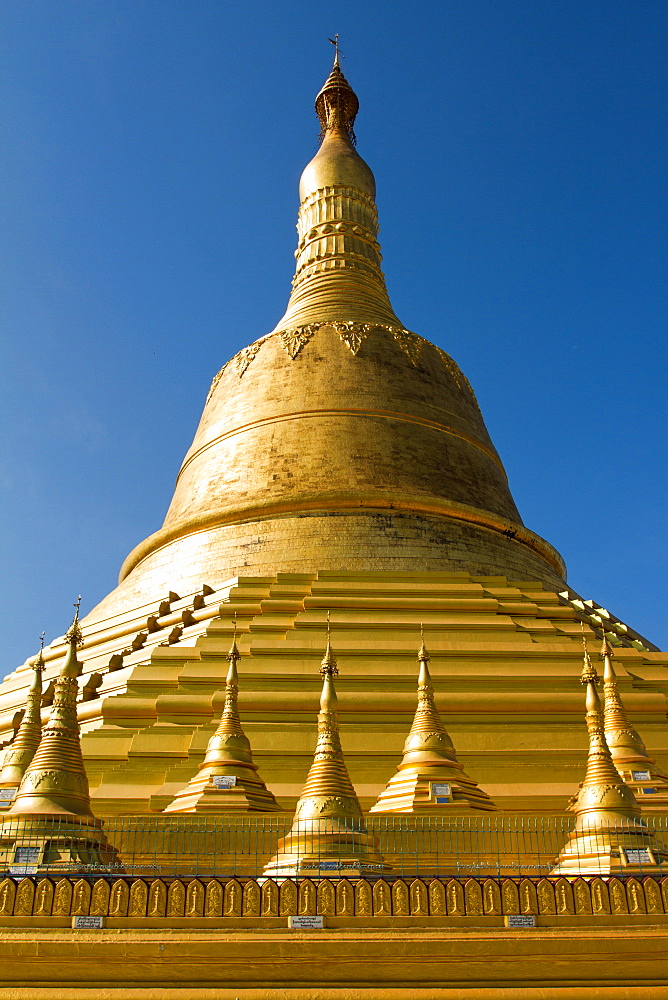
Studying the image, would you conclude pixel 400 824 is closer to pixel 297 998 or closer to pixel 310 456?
pixel 297 998

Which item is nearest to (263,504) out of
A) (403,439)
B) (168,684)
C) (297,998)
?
(403,439)

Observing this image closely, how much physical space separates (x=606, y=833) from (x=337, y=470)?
33.6 ft

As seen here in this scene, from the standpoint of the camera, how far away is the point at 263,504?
17.0 metres

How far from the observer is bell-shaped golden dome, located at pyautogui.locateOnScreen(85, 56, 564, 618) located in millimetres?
16594

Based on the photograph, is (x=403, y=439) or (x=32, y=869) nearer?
(x=32, y=869)

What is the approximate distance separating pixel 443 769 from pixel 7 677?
11.3 meters

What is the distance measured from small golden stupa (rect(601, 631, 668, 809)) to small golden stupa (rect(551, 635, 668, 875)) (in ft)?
3.47

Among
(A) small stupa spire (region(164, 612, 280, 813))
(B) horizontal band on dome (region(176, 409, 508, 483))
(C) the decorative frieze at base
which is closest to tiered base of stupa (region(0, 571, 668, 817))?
(A) small stupa spire (region(164, 612, 280, 813))

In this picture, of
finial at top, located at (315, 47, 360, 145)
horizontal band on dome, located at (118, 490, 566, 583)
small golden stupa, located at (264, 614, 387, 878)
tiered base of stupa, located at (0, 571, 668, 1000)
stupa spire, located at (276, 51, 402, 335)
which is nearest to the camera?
tiered base of stupa, located at (0, 571, 668, 1000)

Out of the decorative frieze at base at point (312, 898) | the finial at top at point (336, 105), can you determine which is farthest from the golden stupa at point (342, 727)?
the finial at top at point (336, 105)

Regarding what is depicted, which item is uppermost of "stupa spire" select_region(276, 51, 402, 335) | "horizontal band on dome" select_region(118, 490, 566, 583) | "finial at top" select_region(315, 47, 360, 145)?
"finial at top" select_region(315, 47, 360, 145)

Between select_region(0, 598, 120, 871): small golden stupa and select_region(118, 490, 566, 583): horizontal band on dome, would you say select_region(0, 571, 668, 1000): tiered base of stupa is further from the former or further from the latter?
select_region(118, 490, 566, 583): horizontal band on dome

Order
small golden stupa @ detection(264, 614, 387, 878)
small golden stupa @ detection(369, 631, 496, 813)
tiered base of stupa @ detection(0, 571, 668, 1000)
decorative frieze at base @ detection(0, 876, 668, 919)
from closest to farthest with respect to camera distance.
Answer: tiered base of stupa @ detection(0, 571, 668, 1000)
decorative frieze at base @ detection(0, 876, 668, 919)
small golden stupa @ detection(264, 614, 387, 878)
small golden stupa @ detection(369, 631, 496, 813)

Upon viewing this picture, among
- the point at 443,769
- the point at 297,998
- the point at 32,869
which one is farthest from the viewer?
the point at 443,769
